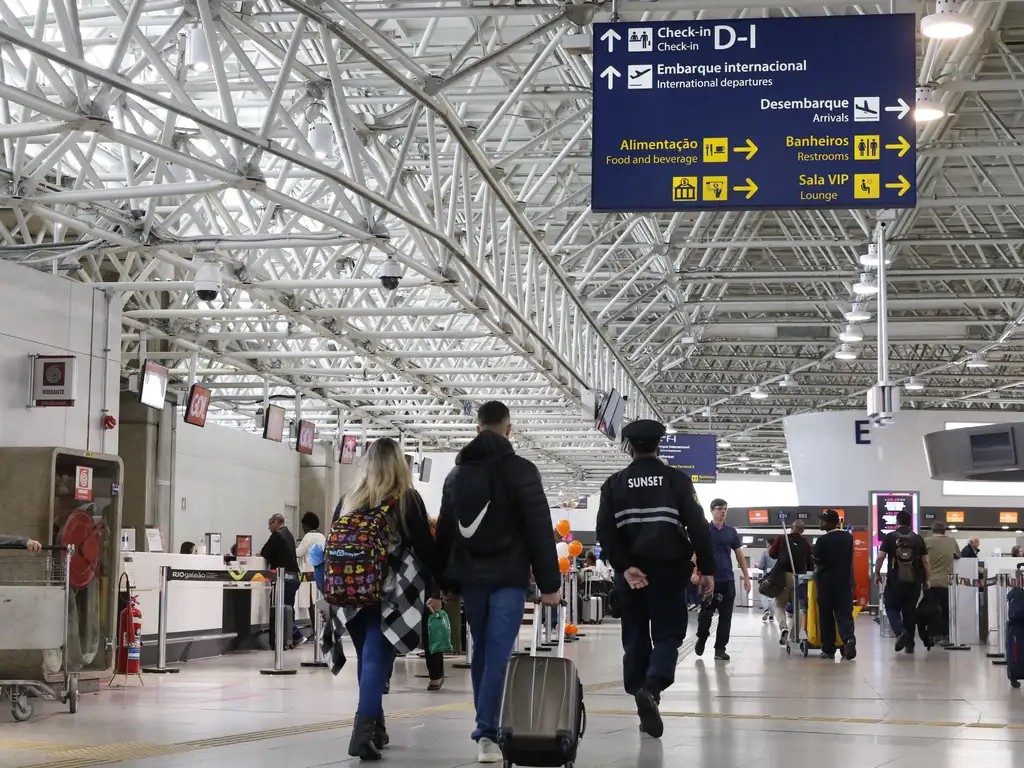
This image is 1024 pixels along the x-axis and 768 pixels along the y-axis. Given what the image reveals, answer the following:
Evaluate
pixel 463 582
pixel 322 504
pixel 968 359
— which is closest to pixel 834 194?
pixel 463 582

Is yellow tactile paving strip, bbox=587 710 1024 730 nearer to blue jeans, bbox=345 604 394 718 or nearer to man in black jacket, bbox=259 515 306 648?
blue jeans, bbox=345 604 394 718

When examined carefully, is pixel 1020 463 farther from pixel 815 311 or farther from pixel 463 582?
pixel 815 311

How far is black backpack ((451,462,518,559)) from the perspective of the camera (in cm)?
597

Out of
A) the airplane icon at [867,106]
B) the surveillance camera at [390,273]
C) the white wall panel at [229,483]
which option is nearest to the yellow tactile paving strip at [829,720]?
the airplane icon at [867,106]

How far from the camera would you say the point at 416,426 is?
104 feet

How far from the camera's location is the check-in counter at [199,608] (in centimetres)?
1402

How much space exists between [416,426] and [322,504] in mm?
3783

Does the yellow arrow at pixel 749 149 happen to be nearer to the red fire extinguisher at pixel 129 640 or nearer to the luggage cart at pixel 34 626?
the luggage cart at pixel 34 626

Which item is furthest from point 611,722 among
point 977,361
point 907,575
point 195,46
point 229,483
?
point 977,361

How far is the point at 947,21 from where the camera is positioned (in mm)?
10898

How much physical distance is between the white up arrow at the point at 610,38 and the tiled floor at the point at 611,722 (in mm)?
4626

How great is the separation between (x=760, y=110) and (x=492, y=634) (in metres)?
5.48

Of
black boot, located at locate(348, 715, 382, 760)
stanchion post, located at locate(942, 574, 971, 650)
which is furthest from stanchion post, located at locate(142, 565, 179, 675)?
stanchion post, located at locate(942, 574, 971, 650)

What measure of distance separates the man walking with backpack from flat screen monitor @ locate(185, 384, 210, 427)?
9964 mm
